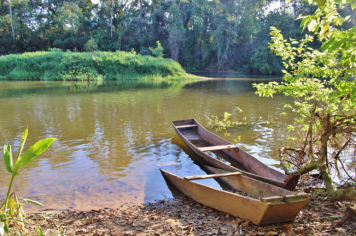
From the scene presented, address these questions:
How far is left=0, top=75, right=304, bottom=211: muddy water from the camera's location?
195 inches

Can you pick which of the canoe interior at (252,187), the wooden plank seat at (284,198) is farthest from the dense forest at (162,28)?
the wooden plank seat at (284,198)

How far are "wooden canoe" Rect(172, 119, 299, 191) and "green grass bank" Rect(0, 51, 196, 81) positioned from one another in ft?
72.8

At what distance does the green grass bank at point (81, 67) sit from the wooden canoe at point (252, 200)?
84.5 feet

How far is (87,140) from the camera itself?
7949mm

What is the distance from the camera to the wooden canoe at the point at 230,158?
4.26 metres

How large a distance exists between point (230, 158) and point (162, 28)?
39.6 meters

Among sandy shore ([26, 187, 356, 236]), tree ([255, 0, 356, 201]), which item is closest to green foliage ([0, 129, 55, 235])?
sandy shore ([26, 187, 356, 236])

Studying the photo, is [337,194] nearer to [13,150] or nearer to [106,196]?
[106,196]

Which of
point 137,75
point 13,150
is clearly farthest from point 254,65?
point 13,150

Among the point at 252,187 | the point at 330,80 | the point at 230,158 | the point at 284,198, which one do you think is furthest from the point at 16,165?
the point at 230,158

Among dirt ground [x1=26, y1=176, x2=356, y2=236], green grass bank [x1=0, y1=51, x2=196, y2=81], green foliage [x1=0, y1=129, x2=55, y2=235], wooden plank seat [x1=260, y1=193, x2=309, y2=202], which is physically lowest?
dirt ground [x1=26, y1=176, x2=356, y2=236]

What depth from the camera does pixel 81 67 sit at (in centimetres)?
2866

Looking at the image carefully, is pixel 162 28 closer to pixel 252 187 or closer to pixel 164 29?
pixel 164 29

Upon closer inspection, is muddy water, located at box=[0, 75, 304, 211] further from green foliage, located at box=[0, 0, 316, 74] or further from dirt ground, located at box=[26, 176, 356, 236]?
green foliage, located at box=[0, 0, 316, 74]
